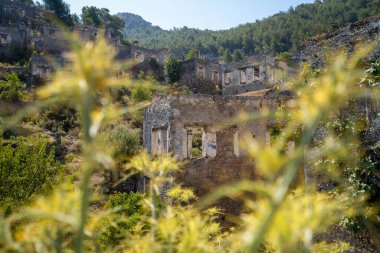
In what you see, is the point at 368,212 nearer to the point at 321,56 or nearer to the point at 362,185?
the point at 362,185

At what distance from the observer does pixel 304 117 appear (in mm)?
1178

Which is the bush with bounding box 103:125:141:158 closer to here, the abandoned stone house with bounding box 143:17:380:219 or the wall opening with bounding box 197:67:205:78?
the abandoned stone house with bounding box 143:17:380:219

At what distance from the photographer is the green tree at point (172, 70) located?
120 feet

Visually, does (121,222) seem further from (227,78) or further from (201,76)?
(201,76)

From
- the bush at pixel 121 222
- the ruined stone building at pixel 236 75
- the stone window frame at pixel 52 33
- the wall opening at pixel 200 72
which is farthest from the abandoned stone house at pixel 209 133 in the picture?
the stone window frame at pixel 52 33

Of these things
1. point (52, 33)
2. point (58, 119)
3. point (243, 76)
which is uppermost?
point (52, 33)

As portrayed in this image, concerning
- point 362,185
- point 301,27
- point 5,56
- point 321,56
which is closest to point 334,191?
point 362,185

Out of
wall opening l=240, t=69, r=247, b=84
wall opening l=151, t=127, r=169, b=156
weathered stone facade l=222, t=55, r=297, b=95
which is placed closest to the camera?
wall opening l=151, t=127, r=169, b=156

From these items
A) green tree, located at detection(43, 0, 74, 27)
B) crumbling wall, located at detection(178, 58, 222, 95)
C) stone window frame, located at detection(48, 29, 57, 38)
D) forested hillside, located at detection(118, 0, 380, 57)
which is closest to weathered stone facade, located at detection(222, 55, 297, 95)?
crumbling wall, located at detection(178, 58, 222, 95)

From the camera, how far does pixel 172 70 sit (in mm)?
36844

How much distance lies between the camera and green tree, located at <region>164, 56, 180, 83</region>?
1446 inches

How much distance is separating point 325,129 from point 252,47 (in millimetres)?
73651

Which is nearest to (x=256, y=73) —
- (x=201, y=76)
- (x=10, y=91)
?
Result: (x=201, y=76)

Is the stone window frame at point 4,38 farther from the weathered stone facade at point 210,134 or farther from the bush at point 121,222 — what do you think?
the bush at point 121,222
